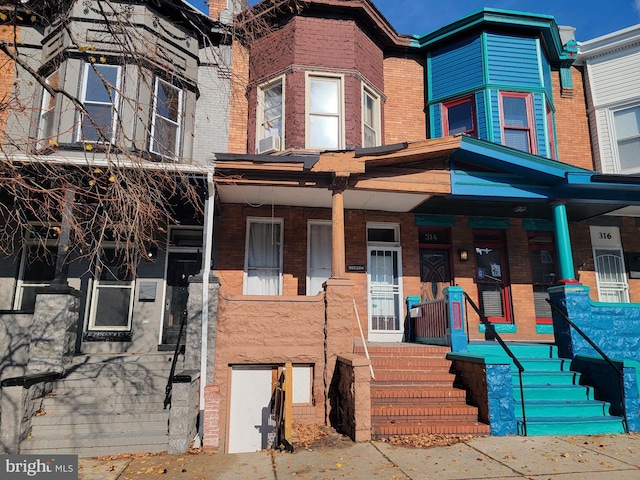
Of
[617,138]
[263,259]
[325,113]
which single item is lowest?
[263,259]

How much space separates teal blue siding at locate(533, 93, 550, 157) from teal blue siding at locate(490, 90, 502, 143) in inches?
39.5

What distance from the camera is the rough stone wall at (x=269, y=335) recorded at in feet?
25.5

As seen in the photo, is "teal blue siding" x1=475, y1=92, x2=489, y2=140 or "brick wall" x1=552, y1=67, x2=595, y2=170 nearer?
"teal blue siding" x1=475, y1=92, x2=489, y2=140

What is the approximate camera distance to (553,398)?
25.0 ft

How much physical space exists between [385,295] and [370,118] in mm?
4651

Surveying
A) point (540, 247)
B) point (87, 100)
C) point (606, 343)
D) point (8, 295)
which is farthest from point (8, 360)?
point (540, 247)

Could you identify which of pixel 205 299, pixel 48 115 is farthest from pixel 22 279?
pixel 205 299

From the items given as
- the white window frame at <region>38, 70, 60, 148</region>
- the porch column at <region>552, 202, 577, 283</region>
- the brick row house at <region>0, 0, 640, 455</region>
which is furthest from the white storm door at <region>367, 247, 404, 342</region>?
the white window frame at <region>38, 70, 60, 148</region>

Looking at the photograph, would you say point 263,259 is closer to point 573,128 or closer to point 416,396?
point 416,396

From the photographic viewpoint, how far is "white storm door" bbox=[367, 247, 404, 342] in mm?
10633

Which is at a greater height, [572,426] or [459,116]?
[459,116]

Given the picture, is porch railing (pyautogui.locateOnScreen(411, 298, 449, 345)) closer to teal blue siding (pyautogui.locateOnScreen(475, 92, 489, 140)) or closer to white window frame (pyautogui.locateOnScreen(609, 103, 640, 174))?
teal blue siding (pyautogui.locateOnScreen(475, 92, 489, 140))

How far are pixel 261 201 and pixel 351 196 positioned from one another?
2.08 m

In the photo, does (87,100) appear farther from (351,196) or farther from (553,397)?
(553,397)
